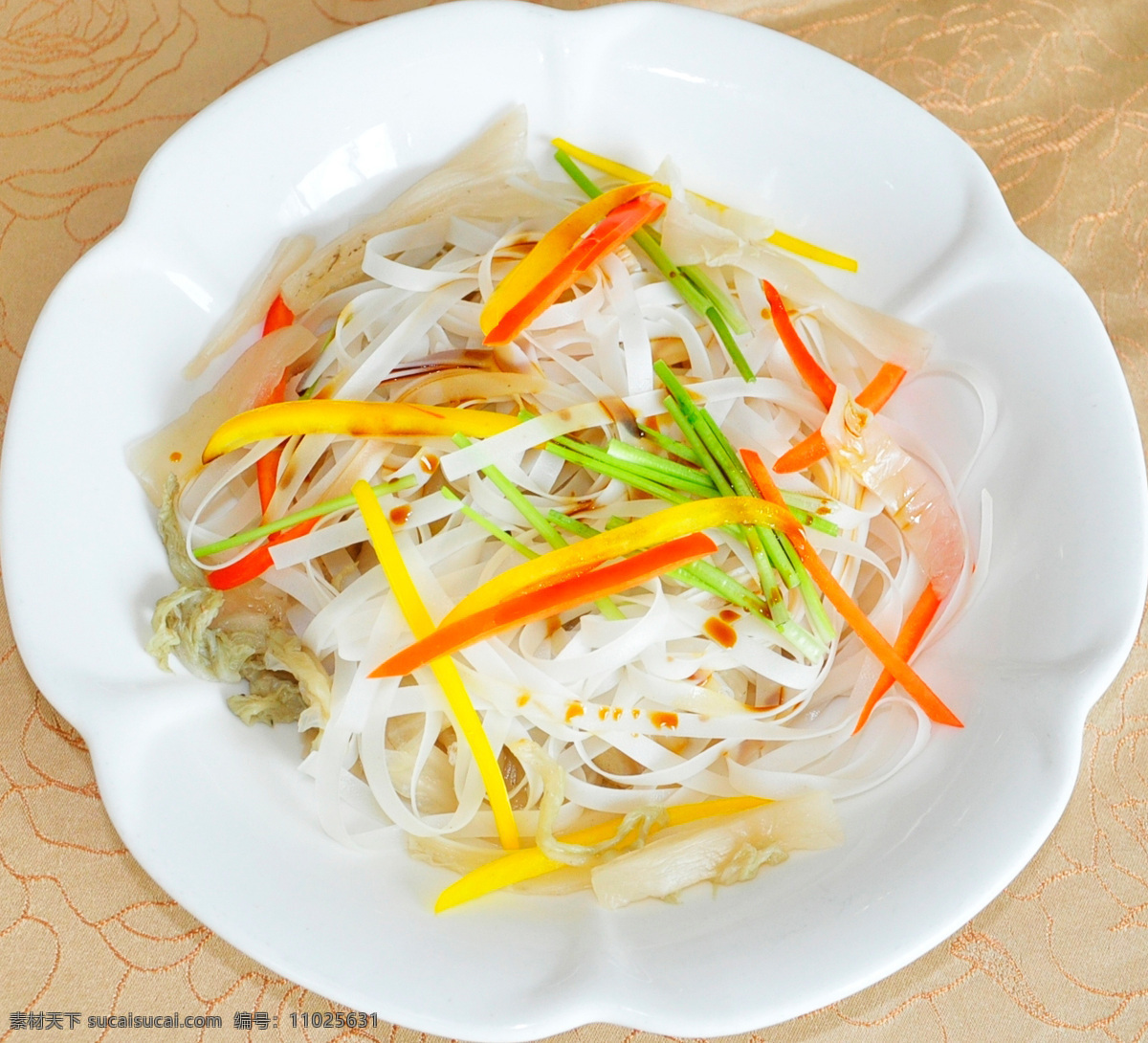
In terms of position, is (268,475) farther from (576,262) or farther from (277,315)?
(576,262)

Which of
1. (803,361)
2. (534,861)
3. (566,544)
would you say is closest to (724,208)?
(803,361)

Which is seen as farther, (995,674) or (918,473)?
(918,473)

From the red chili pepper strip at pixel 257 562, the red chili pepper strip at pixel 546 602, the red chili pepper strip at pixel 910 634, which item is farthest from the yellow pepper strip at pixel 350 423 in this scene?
the red chili pepper strip at pixel 910 634

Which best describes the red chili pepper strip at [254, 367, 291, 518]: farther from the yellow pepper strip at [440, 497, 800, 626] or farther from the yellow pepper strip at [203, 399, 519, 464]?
the yellow pepper strip at [440, 497, 800, 626]

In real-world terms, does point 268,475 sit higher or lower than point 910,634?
higher

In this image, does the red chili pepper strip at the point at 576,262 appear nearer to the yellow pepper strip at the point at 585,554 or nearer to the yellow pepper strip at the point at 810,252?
the yellow pepper strip at the point at 810,252

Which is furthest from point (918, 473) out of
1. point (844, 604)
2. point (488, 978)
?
point (488, 978)

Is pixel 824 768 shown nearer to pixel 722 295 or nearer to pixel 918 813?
pixel 918 813
